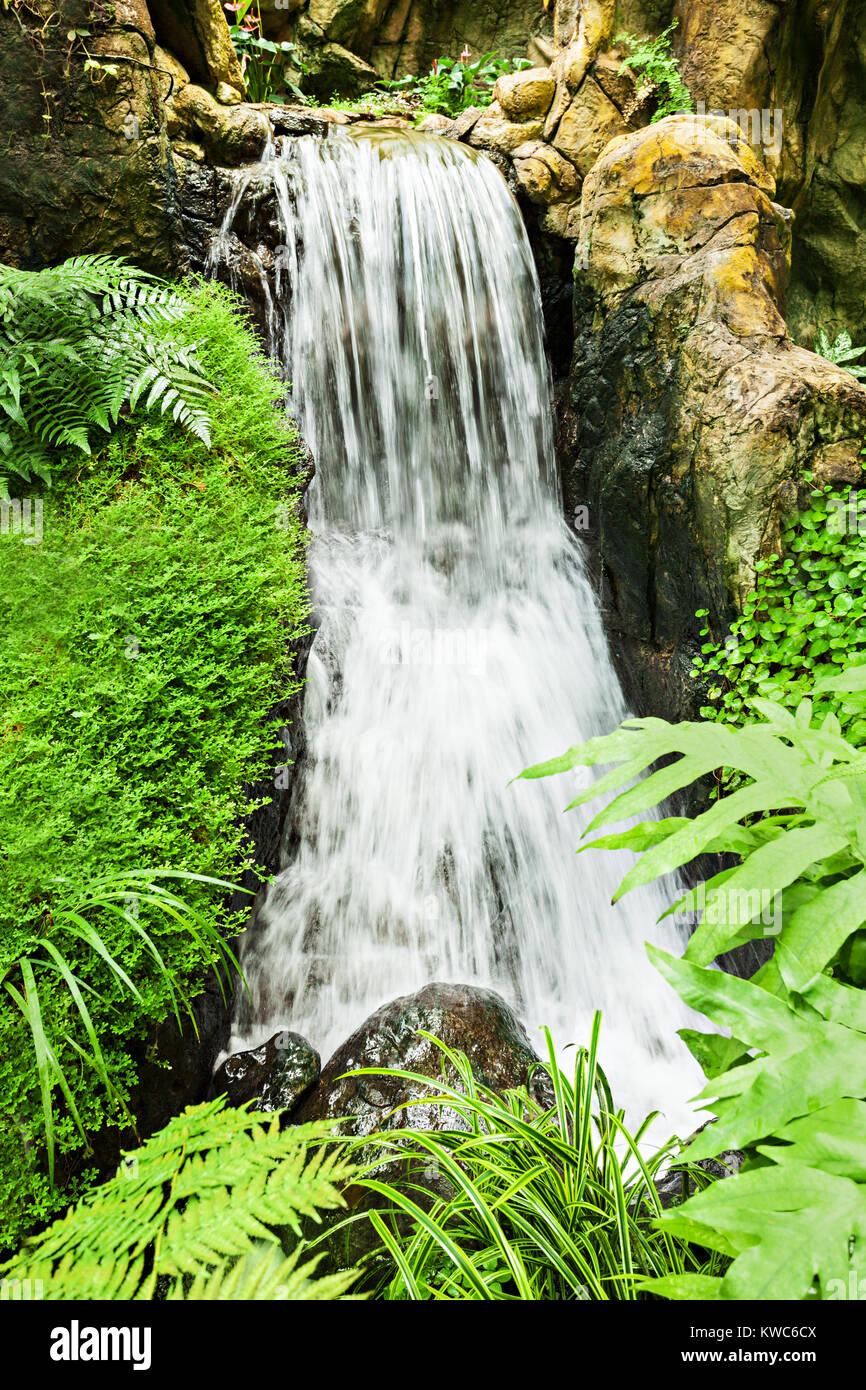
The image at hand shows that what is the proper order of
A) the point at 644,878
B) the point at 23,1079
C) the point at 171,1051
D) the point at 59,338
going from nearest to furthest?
the point at 644,878
the point at 23,1079
the point at 171,1051
the point at 59,338

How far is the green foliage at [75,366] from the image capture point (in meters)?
3.50

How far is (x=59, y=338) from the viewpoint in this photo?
3703 mm

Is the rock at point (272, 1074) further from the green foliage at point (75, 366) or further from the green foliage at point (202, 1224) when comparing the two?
the green foliage at point (75, 366)

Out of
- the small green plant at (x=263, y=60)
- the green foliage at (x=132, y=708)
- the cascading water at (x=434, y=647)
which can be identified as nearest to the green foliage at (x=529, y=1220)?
the green foliage at (x=132, y=708)

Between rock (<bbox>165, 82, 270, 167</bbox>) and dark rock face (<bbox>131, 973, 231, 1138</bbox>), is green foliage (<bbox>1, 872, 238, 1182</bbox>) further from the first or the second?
rock (<bbox>165, 82, 270, 167</bbox>)

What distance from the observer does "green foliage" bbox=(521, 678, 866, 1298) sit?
833 mm

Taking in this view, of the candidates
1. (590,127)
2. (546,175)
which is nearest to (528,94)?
(590,127)

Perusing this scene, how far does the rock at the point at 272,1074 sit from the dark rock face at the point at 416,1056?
0.26 ft

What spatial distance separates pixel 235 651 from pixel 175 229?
3.36m

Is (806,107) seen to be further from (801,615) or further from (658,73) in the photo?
(801,615)

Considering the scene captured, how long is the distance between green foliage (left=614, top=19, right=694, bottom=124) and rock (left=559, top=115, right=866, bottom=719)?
1994mm

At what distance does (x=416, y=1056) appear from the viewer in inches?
106
